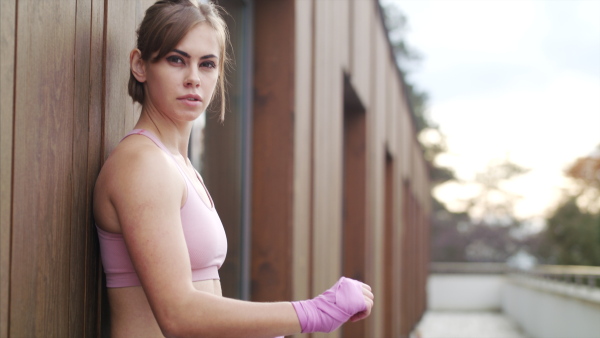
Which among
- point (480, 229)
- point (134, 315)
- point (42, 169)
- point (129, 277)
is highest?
point (42, 169)

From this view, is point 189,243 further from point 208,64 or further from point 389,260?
point 389,260

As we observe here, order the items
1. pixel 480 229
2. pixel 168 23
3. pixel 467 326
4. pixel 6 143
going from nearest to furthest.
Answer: pixel 6 143 < pixel 168 23 < pixel 467 326 < pixel 480 229

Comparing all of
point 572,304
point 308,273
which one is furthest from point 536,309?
point 308,273

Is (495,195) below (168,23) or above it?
below

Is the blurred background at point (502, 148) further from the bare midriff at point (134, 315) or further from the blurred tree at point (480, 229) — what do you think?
the bare midriff at point (134, 315)

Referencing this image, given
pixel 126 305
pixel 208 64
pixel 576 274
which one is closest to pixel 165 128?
pixel 208 64

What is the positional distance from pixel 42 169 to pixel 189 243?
0.41 metres

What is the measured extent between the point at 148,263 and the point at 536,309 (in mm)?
16984

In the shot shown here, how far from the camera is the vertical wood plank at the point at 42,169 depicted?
159 cm

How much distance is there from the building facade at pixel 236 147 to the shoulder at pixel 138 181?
0.11 m

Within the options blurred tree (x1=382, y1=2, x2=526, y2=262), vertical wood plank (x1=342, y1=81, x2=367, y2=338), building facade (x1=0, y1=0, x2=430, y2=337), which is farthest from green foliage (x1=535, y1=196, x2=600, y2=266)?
vertical wood plank (x1=342, y1=81, x2=367, y2=338)

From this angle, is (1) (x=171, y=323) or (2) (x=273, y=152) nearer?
(1) (x=171, y=323)

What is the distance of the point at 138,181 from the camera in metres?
1.73

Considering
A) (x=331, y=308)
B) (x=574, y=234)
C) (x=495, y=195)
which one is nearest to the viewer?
(x=331, y=308)
